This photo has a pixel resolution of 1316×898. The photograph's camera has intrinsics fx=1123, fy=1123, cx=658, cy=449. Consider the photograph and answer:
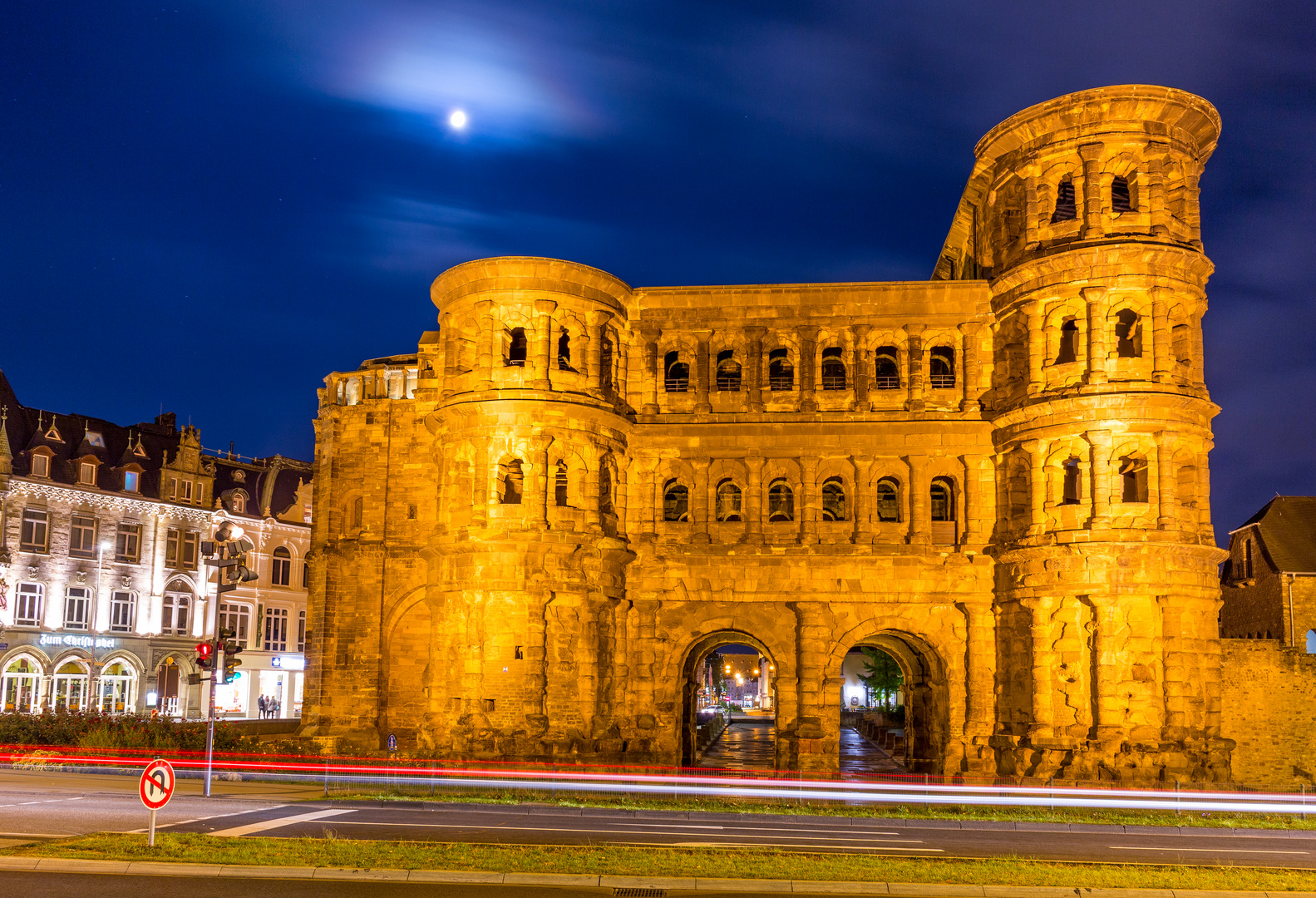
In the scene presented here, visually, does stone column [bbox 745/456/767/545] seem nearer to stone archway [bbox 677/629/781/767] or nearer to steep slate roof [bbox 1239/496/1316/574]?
stone archway [bbox 677/629/781/767]

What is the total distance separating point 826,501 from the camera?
38281mm

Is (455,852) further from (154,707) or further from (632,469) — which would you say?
(154,707)

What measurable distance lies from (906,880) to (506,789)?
14.9 m

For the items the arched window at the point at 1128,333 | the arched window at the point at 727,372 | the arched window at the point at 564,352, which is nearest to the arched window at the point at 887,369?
the arched window at the point at 727,372

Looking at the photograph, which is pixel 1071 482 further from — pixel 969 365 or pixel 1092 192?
pixel 1092 192

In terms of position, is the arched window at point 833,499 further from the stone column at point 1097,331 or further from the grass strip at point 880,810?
the grass strip at point 880,810


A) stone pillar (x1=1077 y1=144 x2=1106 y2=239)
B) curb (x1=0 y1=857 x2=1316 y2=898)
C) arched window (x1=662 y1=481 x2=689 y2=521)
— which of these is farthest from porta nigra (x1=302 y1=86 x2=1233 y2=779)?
curb (x1=0 y1=857 x2=1316 y2=898)

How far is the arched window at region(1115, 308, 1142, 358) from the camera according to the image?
33.6 m

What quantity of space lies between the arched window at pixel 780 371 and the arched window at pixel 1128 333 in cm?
1018

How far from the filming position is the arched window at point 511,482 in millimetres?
35812

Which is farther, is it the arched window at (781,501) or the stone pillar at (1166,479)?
the arched window at (781,501)

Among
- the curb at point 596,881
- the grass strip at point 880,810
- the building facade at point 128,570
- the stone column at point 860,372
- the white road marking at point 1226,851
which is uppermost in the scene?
the stone column at point 860,372

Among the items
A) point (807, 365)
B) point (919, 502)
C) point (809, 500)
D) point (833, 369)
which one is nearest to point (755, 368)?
point (807, 365)

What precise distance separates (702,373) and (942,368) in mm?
8087
